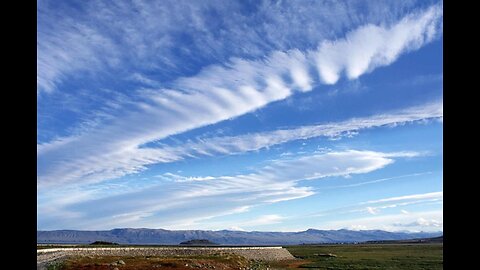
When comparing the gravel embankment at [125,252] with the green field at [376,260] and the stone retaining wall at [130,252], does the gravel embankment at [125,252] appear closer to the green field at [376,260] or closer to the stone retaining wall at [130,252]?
the stone retaining wall at [130,252]

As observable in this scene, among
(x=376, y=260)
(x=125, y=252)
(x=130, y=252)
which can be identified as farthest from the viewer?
(x=376, y=260)

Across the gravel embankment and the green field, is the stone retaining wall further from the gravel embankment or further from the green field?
the green field

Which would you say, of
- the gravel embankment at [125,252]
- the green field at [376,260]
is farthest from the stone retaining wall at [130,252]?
the green field at [376,260]

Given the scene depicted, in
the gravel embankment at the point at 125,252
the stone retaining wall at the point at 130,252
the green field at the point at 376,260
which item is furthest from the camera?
the green field at the point at 376,260

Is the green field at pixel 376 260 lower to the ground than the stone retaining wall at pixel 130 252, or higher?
lower

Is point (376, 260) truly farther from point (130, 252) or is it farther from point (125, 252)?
point (125, 252)

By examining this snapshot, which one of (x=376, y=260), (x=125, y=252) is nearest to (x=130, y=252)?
(x=125, y=252)

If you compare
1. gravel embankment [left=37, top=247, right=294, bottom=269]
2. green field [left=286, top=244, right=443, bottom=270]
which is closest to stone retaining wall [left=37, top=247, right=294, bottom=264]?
gravel embankment [left=37, top=247, right=294, bottom=269]

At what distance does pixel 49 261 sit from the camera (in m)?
47.0
